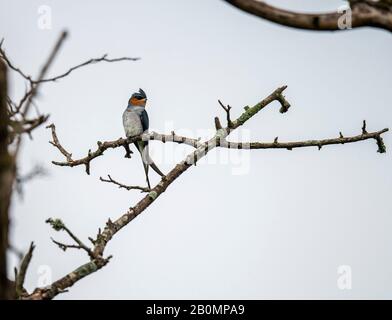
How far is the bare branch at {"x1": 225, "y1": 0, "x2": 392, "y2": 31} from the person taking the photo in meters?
2.18

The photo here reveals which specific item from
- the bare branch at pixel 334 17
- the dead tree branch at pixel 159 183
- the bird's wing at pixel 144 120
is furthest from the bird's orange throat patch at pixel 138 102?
the bare branch at pixel 334 17

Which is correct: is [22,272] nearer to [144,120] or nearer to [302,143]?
[302,143]

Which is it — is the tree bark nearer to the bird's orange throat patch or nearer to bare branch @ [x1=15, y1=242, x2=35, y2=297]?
bare branch @ [x1=15, y1=242, x2=35, y2=297]

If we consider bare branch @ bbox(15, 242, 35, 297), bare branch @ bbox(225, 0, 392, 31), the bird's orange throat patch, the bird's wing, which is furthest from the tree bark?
the bird's orange throat patch

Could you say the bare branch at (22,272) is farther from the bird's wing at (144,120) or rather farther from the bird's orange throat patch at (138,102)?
the bird's orange throat patch at (138,102)

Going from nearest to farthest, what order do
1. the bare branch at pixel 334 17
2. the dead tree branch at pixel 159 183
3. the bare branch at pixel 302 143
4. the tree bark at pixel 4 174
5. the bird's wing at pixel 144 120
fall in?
the tree bark at pixel 4 174 < the bare branch at pixel 334 17 < the dead tree branch at pixel 159 183 < the bare branch at pixel 302 143 < the bird's wing at pixel 144 120

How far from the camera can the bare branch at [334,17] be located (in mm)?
2180

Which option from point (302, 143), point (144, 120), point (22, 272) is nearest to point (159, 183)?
point (302, 143)

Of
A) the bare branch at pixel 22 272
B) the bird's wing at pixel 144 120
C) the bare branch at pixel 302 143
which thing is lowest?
the bare branch at pixel 22 272

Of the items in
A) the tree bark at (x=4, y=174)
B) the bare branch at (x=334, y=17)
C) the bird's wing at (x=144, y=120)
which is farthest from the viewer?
the bird's wing at (x=144, y=120)

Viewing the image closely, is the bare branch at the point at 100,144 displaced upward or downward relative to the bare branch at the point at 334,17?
upward

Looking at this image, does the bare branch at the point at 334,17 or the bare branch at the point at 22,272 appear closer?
the bare branch at the point at 334,17
